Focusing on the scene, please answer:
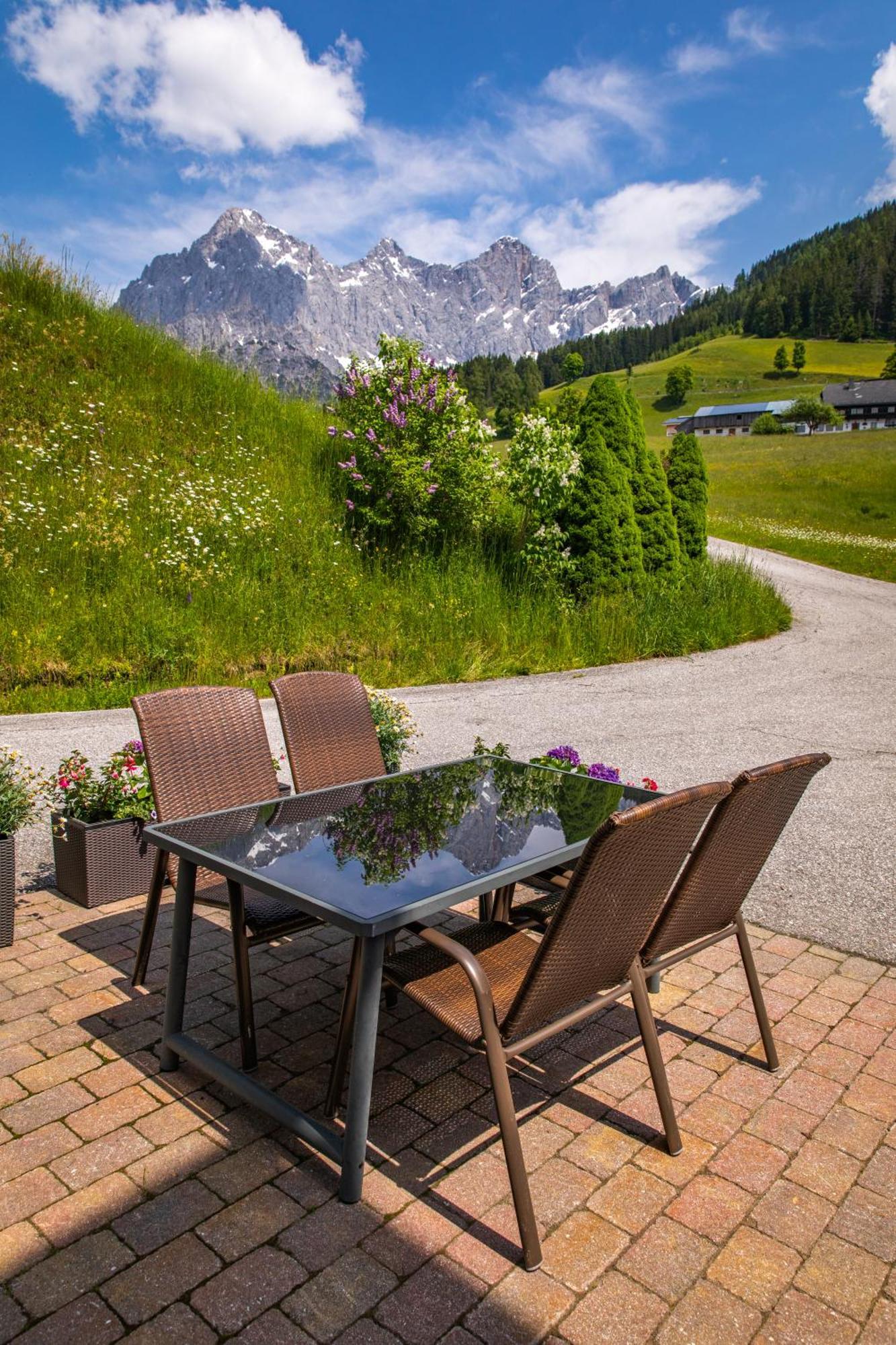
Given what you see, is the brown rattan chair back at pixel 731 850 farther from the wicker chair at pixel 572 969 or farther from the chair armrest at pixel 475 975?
the chair armrest at pixel 475 975

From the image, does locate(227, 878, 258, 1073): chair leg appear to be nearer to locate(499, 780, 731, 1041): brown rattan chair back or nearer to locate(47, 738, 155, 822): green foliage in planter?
locate(499, 780, 731, 1041): brown rattan chair back

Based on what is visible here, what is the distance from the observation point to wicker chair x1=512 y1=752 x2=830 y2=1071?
2.68 metres

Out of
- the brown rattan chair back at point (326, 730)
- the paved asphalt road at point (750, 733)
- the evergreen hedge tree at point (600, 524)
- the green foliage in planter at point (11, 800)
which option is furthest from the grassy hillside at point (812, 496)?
the green foliage in planter at point (11, 800)

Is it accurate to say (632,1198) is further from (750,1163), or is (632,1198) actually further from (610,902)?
(610,902)

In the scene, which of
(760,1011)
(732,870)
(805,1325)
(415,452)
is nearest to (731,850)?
(732,870)

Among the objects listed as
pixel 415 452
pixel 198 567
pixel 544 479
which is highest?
pixel 415 452

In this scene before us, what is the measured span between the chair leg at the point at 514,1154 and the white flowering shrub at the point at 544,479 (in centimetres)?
1044

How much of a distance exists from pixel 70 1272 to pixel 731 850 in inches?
81.4

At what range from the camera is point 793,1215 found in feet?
7.62

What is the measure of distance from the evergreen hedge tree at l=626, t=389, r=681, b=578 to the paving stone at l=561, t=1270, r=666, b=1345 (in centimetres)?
1162

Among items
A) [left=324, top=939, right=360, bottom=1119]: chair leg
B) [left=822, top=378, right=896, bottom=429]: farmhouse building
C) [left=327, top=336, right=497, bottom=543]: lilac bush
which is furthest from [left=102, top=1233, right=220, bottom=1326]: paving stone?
[left=822, top=378, right=896, bottom=429]: farmhouse building

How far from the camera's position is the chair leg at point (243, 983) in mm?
2871

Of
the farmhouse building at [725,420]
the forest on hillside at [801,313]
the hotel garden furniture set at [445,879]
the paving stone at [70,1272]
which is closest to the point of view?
the paving stone at [70,1272]

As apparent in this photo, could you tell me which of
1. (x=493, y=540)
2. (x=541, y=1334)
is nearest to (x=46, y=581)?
(x=493, y=540)
